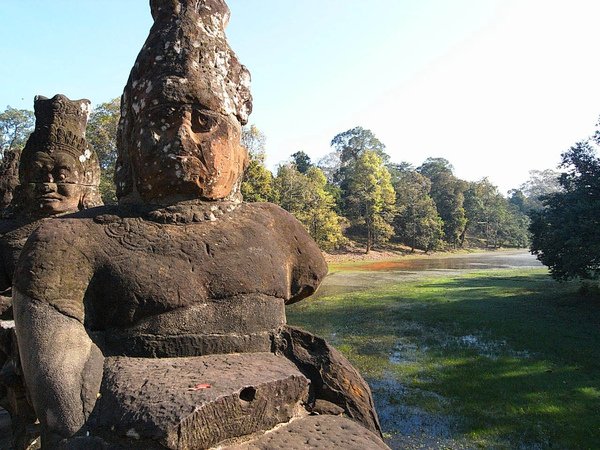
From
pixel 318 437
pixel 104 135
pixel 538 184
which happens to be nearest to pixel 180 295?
pixel 318 437

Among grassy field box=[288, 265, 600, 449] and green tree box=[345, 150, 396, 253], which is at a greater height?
green tree box=[345, 150, 396, 253]

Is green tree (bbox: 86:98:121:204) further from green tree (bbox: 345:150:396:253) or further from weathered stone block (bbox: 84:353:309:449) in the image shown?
weathered stone block (bbox: 84:353:309:449)

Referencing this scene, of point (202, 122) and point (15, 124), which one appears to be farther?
point (15, 124)

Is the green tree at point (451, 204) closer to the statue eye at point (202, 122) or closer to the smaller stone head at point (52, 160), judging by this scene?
the smaller stone head at point (52, 160)

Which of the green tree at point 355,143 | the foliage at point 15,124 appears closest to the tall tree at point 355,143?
the green tree at point 355,143

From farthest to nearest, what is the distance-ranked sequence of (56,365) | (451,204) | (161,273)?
(451,204), (161,273), (56,365)

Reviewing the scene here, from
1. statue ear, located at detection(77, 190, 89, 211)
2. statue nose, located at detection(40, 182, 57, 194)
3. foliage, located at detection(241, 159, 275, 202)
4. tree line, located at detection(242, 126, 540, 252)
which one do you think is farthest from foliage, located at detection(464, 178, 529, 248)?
statue nose, located at detection(40, 182, 57, 194)

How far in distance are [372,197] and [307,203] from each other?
10.4 m

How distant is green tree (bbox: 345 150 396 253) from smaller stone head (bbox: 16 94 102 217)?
115 feet

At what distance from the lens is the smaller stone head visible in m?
4.40

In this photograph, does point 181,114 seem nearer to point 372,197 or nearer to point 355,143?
point 372,197

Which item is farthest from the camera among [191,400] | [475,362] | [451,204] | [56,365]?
[451,204]

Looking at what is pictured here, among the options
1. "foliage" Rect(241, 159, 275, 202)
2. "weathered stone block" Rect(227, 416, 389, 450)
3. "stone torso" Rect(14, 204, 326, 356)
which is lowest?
"weathered stone block" Rect(227, 416, 389, 450)

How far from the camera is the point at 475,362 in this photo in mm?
8352
